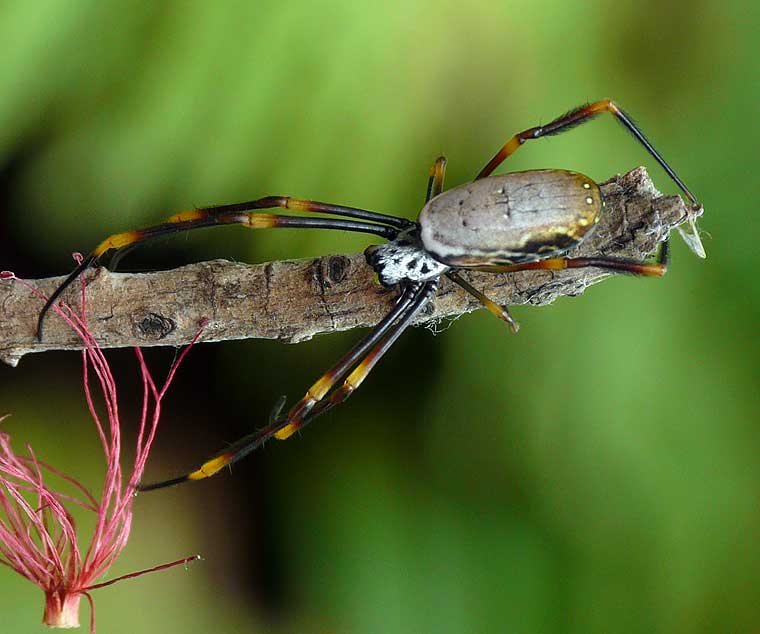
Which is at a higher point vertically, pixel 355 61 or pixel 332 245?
pixel 355 61

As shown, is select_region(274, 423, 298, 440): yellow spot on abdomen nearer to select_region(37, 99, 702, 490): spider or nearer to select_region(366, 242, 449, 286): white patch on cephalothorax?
select_region(37, 99, 702, 490): spider

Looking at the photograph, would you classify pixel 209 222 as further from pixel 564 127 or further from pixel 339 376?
pixel 564 127

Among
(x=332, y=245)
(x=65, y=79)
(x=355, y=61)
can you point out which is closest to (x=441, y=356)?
(x=332, y=245)

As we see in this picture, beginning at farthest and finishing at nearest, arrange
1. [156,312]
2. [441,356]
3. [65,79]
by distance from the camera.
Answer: [441,356] < [65,79] < [156,312]

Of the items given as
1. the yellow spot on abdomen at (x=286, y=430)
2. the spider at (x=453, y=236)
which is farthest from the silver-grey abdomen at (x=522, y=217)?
the yellow spot on abdomen at (x=286, y=430)

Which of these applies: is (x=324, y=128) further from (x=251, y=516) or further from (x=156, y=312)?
(x=251, y=516)

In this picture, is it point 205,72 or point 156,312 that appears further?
point 205,72

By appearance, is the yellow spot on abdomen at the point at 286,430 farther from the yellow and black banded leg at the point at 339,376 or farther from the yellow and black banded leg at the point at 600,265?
the yellow and black banded leg at the point at 600,265
